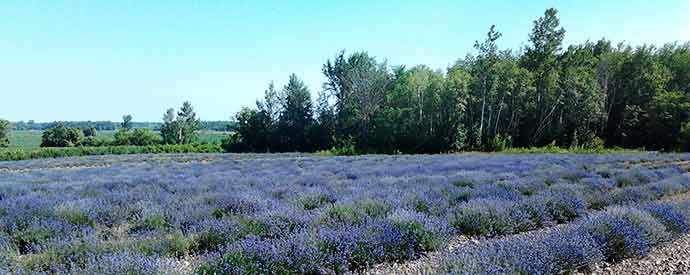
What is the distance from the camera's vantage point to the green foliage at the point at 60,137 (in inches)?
2243

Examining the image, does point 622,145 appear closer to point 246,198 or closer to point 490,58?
point 490,58

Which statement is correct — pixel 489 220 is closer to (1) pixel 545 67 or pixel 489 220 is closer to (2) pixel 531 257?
(2) pixel 531 257

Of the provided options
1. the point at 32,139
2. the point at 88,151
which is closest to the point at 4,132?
the point at 88,151

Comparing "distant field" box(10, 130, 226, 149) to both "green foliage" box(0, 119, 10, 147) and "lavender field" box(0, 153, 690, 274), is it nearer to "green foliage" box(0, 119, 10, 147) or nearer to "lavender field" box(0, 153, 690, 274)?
"green foliage" box(0, 119, 10, 147)

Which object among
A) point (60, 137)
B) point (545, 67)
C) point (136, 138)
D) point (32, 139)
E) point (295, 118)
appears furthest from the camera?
point (32, 139)

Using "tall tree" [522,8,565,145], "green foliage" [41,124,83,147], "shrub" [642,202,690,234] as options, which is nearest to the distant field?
"green foliage" [41,124,83,147]

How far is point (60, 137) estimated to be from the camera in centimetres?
5753

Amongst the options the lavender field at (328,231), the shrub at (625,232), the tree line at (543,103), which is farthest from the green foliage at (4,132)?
the shrub at (625,232)

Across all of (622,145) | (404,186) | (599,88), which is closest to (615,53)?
(599,88)

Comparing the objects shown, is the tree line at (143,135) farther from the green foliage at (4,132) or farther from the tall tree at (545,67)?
the tall tree at (545,67)

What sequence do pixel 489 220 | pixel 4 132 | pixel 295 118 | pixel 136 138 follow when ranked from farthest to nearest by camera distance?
pixel 4 132
pixel 136 138
pixel 295 118
pixel 489 220

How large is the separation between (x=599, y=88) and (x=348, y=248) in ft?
115

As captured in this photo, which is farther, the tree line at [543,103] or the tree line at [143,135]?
the tree line at [143,135]

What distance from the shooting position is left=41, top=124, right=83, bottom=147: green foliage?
56978 mm
